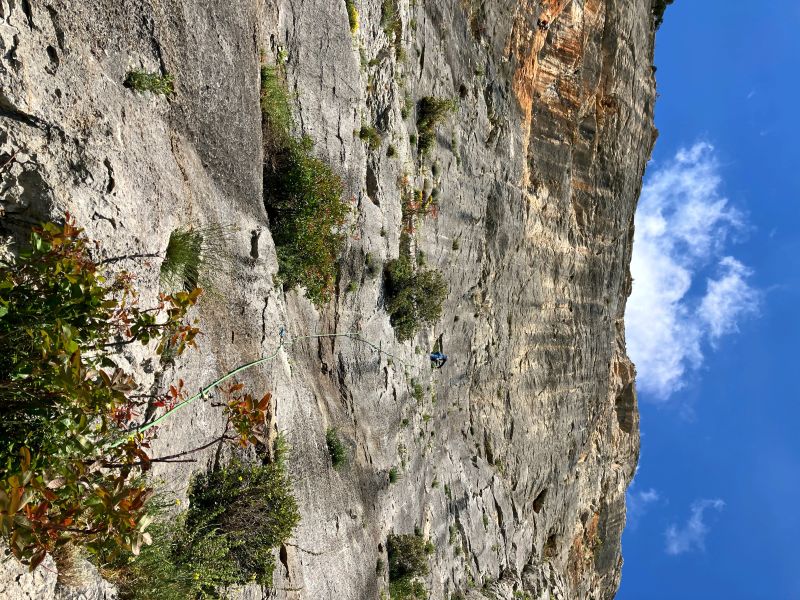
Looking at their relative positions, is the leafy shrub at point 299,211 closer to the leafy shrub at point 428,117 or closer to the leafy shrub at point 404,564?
the leafy shrub at point 428,117

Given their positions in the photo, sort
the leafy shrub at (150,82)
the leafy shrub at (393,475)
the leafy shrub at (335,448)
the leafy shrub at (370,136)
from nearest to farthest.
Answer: the leafy shrub at (150,82) < the leafy shrub at (335,448) < the leafy shrub at (370,136) < the leafy shrub at (393,475)

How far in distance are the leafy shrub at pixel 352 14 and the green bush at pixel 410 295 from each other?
330 centimetres

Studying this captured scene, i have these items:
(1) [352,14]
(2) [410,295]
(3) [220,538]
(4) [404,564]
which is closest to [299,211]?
(2) [410,295]

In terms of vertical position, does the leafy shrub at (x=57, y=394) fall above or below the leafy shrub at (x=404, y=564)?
below

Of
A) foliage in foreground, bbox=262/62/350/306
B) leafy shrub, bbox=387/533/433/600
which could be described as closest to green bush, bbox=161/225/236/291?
foliage in foreground, bbox=262/62/350/306

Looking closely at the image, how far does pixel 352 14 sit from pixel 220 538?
693cm

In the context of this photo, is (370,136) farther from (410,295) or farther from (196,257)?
(196,257)

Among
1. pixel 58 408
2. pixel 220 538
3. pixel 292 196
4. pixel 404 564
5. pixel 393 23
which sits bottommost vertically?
pixel 58 408

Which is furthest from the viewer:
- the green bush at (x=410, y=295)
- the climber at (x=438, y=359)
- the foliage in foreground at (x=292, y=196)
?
the climber at (x=438, y=359)

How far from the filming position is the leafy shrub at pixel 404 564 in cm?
908

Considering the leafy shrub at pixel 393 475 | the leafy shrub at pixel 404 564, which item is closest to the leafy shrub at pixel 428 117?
the leafy shrub at pixel 393 475

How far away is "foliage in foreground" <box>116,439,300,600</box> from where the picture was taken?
432 cm

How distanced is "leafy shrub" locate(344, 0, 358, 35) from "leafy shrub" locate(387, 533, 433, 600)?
719cm

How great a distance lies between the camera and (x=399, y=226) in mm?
9906
